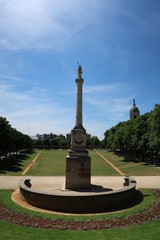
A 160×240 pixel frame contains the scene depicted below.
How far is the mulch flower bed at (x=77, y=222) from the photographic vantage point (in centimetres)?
1009

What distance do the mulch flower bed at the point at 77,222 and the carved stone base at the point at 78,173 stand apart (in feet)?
19.9

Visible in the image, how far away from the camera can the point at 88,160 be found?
17.2 metres

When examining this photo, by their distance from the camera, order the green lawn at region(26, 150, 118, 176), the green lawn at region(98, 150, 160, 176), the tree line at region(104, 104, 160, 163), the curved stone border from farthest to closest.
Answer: the tree line at region(104, 104, 160, 163) < the green lawn at region(26, 150, 118, 176) < the green lawn at region(98, 150, 160, 176) < the curved stone border

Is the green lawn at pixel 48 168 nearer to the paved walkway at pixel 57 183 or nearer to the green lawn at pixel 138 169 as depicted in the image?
the paved walkway at pixel 57 183

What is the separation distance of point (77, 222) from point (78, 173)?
21.6ft

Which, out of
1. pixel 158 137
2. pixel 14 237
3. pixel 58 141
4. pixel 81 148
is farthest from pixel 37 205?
pixel 58 141

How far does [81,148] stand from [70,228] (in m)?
8.45

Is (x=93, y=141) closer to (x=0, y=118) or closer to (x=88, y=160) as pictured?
(x=0, y=118)

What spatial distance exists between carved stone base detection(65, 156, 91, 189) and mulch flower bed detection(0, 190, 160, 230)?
19.9 feet

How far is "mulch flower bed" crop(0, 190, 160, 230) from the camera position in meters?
10.1

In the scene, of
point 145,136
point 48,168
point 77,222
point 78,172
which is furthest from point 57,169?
point 77,222

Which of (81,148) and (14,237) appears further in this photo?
(81,148)

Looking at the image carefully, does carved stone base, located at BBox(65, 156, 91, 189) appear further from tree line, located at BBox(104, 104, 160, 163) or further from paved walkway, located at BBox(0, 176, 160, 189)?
tree line, located at BBox(104, 104, 160, 163)

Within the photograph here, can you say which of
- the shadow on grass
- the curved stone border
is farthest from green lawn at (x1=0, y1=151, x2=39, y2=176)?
the curved stone border
